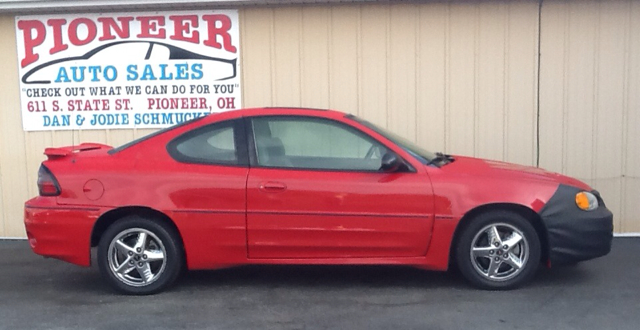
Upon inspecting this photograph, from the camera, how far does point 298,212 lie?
6164mm

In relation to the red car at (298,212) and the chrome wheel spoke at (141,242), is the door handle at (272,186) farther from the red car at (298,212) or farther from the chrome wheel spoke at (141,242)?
the chrome wheel spoke at (141,242)

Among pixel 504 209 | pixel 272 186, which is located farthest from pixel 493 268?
pixel 272 186

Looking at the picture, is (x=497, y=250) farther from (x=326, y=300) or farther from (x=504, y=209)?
(x=326, y=300)

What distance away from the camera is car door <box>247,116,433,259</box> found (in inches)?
242

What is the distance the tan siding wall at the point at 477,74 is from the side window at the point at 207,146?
228cm

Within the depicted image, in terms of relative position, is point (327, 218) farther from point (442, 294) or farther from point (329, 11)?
point (329, 11)

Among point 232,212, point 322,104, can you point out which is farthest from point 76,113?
point 232,212

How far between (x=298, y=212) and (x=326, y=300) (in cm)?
75

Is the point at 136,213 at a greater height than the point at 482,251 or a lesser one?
greater

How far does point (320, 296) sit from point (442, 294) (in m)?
1.00

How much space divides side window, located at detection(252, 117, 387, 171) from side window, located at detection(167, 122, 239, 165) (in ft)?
0.73

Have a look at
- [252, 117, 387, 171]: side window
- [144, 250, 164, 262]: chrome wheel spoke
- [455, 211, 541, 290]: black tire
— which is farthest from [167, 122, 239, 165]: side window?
[455, 211, 541, 290]: black tire

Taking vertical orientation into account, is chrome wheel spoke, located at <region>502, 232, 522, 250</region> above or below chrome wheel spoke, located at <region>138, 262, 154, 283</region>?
above

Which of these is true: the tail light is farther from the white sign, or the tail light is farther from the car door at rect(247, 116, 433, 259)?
the white sign
